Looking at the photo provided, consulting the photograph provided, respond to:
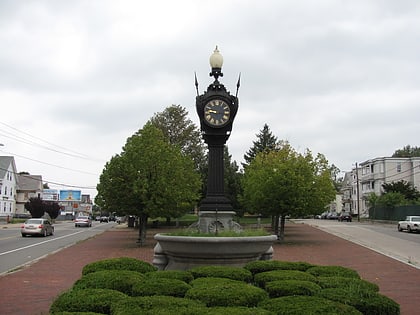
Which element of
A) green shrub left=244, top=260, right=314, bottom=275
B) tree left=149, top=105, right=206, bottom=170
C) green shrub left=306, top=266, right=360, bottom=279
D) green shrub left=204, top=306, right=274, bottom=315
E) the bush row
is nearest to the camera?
green shrub left=204, top=306, right=274, bottom=315

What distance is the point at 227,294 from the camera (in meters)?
6.09

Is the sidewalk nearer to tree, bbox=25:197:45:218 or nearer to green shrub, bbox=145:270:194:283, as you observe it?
green shrub, bbox=145:270:194:283

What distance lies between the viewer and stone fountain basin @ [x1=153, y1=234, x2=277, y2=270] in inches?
372

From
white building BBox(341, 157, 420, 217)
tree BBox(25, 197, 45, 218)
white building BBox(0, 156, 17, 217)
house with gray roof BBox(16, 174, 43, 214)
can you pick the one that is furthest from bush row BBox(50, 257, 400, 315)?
house with gray roof BBox(16, 174, 43, 214)

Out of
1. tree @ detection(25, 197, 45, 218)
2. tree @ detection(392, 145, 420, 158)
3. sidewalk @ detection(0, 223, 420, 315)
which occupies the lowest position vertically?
sidewalk @ detection(0, 223, 420, 315)

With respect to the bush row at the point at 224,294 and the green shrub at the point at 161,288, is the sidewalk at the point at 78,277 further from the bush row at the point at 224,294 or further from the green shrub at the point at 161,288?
the green shrub at the point at 161,288

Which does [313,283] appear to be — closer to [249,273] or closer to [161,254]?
[249,273]

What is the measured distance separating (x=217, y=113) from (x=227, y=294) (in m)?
7.17

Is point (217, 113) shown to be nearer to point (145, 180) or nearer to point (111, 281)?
point (111, 281)

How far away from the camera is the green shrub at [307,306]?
522cm

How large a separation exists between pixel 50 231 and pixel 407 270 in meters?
28.0

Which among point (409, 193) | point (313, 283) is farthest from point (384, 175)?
point (313, 283)

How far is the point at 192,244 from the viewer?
31.5ft

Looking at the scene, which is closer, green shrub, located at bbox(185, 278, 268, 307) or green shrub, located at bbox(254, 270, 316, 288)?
green shrub, located at bbox(185, 278, 268, 307)
